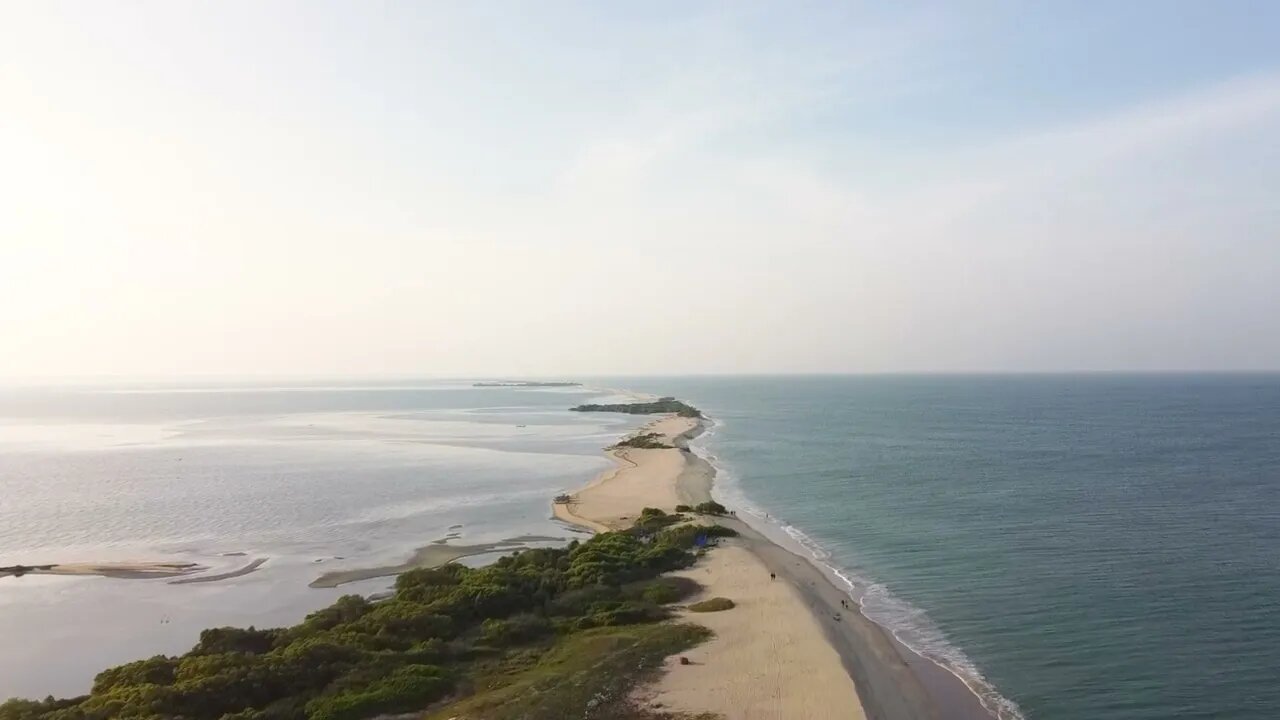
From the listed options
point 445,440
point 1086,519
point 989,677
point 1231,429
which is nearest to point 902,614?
point 989,677

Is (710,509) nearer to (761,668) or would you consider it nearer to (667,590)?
(667,590)

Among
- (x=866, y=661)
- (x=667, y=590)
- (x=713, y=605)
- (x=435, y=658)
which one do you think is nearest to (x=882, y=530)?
(x=713, y=605)

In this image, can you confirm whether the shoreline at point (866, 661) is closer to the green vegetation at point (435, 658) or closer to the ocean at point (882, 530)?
the ocean at point (882, 530)

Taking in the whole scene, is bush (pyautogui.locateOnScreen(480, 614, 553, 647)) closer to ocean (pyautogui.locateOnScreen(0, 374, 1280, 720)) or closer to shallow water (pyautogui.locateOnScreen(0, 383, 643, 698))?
shallow water (pyautogui.locateOnScreen(0, 383, 643, 698))

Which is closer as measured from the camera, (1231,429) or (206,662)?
(206,662)

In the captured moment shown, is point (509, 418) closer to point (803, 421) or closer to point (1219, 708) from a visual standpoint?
point (803, 421)

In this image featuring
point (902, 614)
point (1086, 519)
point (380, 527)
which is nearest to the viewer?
point (902, 614)

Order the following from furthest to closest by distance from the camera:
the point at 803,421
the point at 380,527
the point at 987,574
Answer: the point at 803,421 → the point at 380,527 → the point at 987,574
